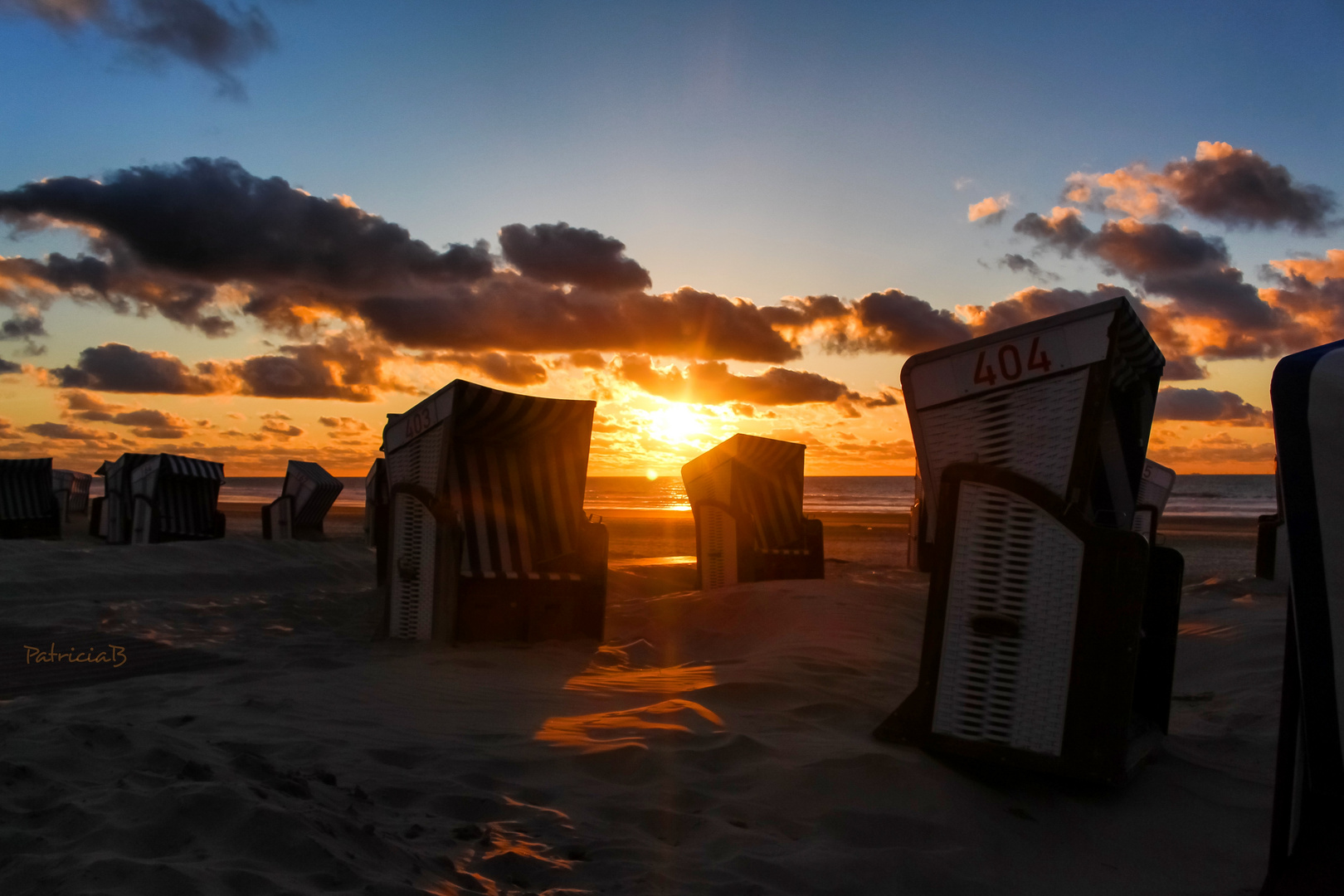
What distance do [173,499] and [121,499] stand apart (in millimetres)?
1826

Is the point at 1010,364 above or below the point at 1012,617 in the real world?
above

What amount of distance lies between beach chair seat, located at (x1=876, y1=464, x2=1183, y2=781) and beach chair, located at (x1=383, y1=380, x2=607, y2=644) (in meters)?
4.10

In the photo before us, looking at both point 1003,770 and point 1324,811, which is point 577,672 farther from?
point 1324,811

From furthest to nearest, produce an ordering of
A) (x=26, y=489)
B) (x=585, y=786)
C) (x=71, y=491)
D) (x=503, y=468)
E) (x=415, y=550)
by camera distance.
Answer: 1. (x=71, y=491)
2. (x=26, y=489)
3. (x=503, y=468)
4. (x=415, y=550)
5. (x=585, y=786)

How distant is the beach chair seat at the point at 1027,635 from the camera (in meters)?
3.71

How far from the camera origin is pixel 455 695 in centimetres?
526

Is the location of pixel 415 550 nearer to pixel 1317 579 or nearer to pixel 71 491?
pixel 1317 579

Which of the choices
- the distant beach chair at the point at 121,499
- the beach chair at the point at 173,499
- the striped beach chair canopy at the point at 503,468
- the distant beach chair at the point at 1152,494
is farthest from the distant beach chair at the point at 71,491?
the distant beach chair at the point at 1152,494

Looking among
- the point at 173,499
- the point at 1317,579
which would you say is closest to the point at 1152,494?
the point at 1317,579

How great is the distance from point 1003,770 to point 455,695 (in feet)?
10.6

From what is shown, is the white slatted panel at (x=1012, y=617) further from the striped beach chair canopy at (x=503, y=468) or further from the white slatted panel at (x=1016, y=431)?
the striped beach chair canopy at (x=503, y=468)

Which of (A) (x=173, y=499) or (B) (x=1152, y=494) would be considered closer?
(B) (x=1152, y=494)

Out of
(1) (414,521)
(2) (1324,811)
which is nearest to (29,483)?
(1) (414,521)

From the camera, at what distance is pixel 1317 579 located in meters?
2.25
